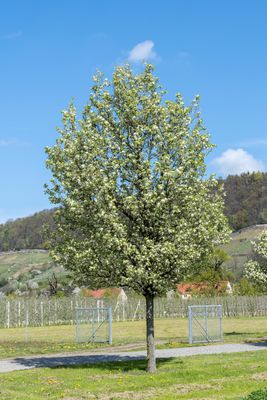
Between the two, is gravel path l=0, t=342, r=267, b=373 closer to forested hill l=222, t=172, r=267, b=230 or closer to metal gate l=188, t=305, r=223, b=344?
metal gate l=188, t=305, r=223, b=344

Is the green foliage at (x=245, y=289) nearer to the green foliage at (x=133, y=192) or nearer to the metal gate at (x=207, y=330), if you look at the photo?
the metal gate at (x=207, y=330)

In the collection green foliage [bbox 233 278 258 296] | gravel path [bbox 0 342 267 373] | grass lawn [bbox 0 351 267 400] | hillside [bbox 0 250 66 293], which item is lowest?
gravel path [bbox 0 342 267 373]

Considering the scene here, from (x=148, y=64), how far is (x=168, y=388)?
472 inches

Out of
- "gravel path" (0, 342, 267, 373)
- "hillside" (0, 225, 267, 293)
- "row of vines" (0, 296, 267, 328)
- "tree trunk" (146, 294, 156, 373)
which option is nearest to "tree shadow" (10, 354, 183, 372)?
"gravel path" (0, 342, 267, 373)

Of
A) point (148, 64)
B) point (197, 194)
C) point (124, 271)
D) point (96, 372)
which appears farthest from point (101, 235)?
point (148, 64)

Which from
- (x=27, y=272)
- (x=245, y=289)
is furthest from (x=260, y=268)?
(x=27, y=272)

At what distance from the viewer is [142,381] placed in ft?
65.6

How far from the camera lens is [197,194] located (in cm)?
2236

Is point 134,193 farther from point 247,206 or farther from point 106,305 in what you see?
point 247,206

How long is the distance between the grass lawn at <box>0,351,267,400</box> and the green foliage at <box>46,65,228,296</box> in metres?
3.22

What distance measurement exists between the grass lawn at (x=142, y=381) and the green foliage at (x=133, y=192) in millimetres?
3224

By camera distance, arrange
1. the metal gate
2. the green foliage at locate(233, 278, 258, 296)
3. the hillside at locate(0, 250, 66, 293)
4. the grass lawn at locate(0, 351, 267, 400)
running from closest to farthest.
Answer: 1. the grass lawn at locate(0, 351, 267, 400)
2. the metal gate
3. the green foliage at locate(233, 278, 258, 296)
4. the hillside at locate(0, 250, 66, 293)

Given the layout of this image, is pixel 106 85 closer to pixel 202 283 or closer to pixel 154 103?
pixel 154 103

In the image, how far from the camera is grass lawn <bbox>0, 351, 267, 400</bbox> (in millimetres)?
17344
